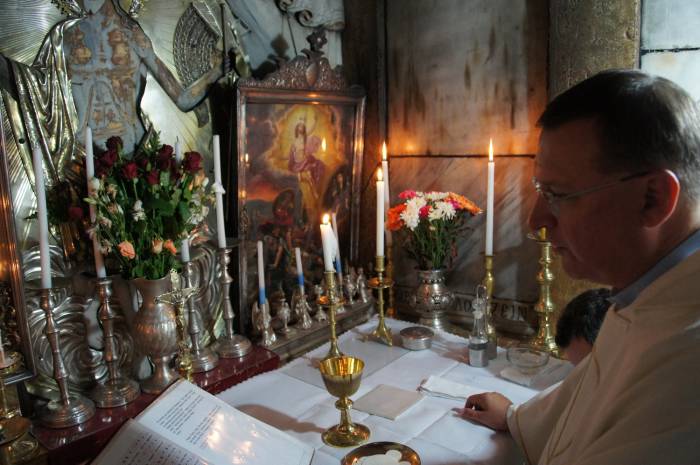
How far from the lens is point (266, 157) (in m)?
2.73

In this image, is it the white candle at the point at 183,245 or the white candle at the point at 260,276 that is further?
the white candle at the point at 260,276

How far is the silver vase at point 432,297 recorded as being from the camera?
112 inches

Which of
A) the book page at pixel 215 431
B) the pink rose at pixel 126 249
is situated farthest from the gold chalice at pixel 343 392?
the pink rose at pixel 126 249

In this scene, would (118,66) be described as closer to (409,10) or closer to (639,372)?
(409,10)

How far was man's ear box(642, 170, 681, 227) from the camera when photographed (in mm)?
977

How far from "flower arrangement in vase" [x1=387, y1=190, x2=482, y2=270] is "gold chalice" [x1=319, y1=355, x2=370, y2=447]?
107 cm

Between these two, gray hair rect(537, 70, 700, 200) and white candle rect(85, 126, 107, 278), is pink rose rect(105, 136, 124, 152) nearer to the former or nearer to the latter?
white candle rect(85, 126, 107, 278)

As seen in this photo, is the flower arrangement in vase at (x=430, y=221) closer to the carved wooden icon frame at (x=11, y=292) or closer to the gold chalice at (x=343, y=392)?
the gold chalice at (x=343, y=392)

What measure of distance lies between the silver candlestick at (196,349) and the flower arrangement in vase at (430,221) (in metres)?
1.01

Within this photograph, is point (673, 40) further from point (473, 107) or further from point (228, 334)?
point (228, 334)

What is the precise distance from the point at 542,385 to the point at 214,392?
1276 millimetres

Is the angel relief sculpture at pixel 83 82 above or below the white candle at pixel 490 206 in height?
above

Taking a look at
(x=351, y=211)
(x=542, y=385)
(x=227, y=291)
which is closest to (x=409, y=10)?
(x=351, y=211)

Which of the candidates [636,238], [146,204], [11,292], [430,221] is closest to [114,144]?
[146,204]
